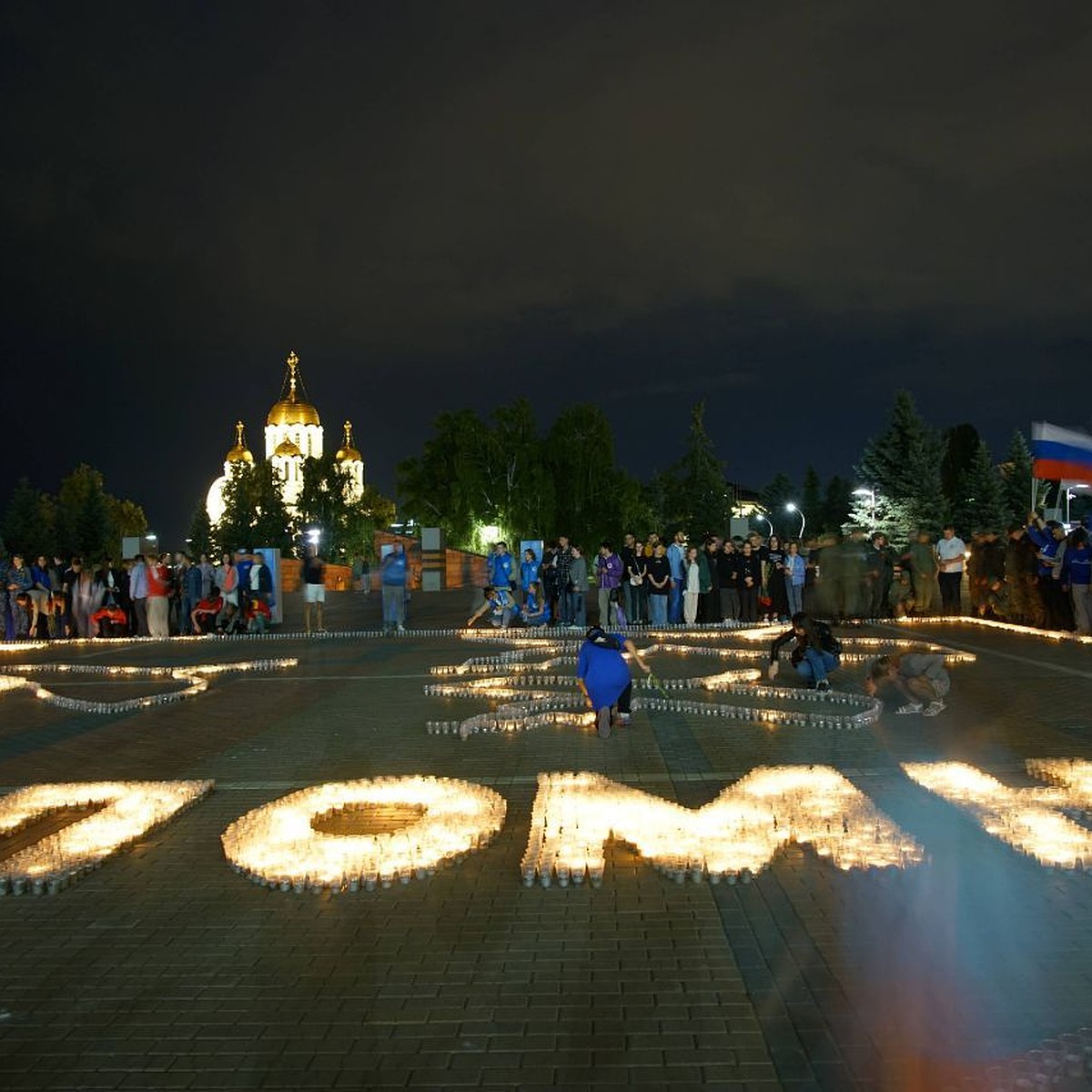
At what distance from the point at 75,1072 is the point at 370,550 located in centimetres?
8706

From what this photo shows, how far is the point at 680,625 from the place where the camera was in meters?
21.5

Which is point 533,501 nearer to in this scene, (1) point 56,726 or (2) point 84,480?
(1) point 56,726

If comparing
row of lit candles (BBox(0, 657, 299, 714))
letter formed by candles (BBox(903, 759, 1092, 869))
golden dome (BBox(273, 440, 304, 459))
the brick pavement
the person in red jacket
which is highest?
golden dome (BBox(273, 440, 304, 459))

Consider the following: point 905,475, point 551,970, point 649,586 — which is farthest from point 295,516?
point 551,970

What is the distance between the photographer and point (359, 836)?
22.3 ft

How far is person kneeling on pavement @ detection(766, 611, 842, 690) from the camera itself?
40.0ft

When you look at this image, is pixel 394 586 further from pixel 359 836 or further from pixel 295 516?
pixel 295 516

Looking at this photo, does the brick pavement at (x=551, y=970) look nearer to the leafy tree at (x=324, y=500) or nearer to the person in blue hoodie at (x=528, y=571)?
the person in blue hoodie at (x=528, y=571)

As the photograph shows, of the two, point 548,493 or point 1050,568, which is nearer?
point 1050,568

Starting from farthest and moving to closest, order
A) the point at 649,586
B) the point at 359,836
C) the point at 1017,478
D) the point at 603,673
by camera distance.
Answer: the point at 1017,478
the point at 649,586
the point at 603,673
the point at 359,836

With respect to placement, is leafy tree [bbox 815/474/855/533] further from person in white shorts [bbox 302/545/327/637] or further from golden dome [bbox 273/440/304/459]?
person in white shorts [bbox 302/545/327/637]

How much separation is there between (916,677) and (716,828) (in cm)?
514

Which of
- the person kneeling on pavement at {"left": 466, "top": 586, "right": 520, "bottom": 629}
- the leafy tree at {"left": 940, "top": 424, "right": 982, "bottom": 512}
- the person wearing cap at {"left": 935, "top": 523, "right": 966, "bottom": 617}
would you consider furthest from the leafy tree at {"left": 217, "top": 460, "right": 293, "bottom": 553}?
the person wearing cap at {"left": 935, "top": 523, "right": 966, "bottom": 617}

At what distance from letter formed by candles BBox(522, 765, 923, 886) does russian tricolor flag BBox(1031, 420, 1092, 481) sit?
547 inches
